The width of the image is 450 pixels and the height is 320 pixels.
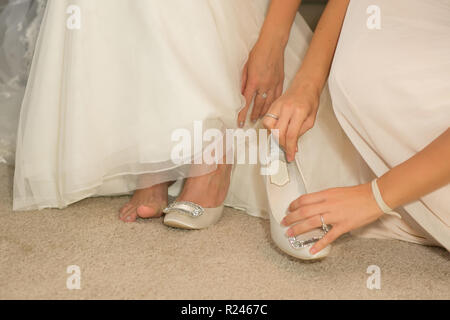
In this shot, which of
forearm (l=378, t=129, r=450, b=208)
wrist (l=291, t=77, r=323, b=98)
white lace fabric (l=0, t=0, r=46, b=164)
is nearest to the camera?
forearm (l=378, t=129, r=450, b=208)

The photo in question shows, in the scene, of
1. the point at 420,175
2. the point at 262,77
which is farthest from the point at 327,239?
the point at 262,77

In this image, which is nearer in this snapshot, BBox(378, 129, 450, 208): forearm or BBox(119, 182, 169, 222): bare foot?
BBox(378, 129, 450, 208): forearm

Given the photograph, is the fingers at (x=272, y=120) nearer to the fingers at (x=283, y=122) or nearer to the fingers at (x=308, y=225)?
the fingers at (x=283, y=122)

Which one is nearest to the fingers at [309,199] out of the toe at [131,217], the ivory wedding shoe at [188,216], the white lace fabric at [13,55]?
the ivory wedding shoe at [188,216]

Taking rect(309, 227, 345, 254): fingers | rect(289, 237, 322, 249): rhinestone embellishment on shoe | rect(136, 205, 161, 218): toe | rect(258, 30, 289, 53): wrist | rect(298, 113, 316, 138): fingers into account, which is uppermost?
rect(258, 30, 289, 53): wrist

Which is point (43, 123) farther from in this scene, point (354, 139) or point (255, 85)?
point (354, 139)

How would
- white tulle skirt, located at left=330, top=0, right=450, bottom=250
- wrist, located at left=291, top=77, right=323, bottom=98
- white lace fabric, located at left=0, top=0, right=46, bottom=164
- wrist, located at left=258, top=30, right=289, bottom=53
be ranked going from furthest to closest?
white lace fabric, located at left=0, top=0, right=46, bottom=164
wrist, located at left=258, top=30, right=289, bottom=53
wrist, located at left=291, top=77, right=323, bottom=98
white tulle skirt, located at left=330, top=0, right=450, bottom=250

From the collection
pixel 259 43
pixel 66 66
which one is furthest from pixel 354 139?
pixel 66 66

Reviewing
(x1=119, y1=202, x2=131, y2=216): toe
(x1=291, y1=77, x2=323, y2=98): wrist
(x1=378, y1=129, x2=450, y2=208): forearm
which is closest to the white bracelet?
(x1=378, y1=129, x2=450, y2=208): forearm

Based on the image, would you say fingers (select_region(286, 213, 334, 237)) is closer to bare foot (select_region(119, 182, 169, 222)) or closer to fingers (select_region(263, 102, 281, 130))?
fingers (select_region(263, 102, 281, 130))

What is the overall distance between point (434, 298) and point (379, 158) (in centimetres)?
25

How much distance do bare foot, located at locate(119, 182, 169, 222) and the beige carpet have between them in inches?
0.7

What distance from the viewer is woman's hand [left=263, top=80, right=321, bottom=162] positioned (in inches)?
36.5

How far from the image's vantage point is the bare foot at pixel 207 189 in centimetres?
105
